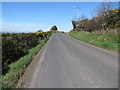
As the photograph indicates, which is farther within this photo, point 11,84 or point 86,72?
point 86,72

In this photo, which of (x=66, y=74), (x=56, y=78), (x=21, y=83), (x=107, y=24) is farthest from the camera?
(x=107, y=24)

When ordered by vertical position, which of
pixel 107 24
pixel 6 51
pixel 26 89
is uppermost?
pixel 107 24

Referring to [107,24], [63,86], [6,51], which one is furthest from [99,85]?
[107,24]

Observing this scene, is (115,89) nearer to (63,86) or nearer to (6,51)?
(63,86)

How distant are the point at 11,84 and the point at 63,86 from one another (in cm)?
183

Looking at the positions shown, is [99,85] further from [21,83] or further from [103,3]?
[103,3]

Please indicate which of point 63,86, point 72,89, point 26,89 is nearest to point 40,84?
point 26,89

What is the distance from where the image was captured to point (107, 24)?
89.2ft

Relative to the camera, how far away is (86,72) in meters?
5.29

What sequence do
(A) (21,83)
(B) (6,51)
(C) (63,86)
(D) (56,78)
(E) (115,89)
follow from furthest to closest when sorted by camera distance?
(B) (6,51)
(D) (56,78)
(A) (21,83)
(C) (63,86)
(E) (115,89)

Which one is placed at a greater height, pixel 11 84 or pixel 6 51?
pixel 6 51

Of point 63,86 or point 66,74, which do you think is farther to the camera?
point 66,74

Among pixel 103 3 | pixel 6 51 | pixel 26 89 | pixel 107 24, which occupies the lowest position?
pixel 26 89

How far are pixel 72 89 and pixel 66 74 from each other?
1.34 meters
